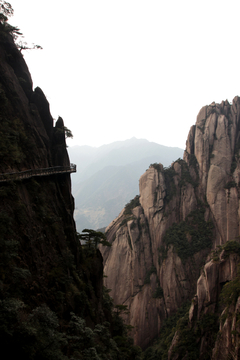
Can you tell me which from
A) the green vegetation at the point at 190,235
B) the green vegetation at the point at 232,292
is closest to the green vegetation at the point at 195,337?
the green vegetation at the point at 232,292

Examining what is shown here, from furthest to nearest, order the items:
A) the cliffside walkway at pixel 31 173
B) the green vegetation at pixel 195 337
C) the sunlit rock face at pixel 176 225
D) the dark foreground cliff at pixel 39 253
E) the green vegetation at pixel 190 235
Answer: the green vegetation at pixel 190 235
the sunlit rock face at pixel 176 225
the green vegetation at pixel 195 337
the cliffside walkway at pixel 31 173
the dark foreground cliff at pixel 39 253

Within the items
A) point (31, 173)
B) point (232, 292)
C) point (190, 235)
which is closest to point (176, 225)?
point (190, 235)

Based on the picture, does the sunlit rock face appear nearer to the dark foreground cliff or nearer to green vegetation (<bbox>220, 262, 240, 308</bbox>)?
green vegetation (<bbox>220, 262, 240, 308</bbox>)

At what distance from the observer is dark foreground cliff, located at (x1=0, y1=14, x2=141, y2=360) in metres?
8.88

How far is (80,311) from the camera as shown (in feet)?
49.9

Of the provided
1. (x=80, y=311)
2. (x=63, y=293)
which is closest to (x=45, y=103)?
(x=63, y=293)

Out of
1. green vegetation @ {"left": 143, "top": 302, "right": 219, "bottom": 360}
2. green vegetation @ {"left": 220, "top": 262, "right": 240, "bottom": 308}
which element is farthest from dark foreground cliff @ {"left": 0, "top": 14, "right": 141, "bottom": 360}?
green vegetation @ {"left": 220, "top": 262, "right": 240, "bottom": 308}

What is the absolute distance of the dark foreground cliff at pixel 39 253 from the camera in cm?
888

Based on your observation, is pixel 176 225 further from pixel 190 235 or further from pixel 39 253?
pixel 39 253

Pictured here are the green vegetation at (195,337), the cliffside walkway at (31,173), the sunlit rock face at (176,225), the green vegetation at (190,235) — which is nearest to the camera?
the cliffside walkway at (31,173)

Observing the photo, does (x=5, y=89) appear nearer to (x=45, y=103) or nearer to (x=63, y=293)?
(x=45, y=103)

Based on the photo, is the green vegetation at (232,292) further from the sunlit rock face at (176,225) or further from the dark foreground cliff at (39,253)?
the sunlit rock face at (176,225)

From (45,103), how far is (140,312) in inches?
1499

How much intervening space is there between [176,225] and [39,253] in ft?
124
